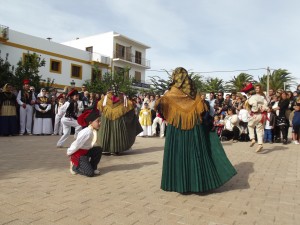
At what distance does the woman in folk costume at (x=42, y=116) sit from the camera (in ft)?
41.8

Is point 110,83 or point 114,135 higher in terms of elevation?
point 110,83

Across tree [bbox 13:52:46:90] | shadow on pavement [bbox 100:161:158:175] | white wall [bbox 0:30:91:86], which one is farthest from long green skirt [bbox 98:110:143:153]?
white wall [bbox 0:30:91:86]

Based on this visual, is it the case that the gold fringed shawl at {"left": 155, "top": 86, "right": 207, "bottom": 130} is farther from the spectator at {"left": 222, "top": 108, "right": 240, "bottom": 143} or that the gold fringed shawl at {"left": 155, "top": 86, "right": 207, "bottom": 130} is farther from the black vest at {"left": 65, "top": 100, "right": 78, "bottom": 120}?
the spectator at {"left": 222, "top": 108, "right": 240, "bottom": 143}

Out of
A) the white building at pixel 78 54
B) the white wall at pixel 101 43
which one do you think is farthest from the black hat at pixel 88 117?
the white wall at pixel 101 43

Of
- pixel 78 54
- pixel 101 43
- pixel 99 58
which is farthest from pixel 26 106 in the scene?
pixel 101 43

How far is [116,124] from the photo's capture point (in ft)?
26.3

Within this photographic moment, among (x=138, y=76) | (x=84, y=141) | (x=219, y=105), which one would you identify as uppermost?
(x=138, y=76)

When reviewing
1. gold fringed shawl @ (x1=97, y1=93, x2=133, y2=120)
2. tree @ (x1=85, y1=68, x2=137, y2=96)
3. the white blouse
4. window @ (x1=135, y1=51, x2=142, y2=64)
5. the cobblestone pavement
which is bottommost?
the cobblestone pavement

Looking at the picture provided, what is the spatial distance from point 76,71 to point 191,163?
30414mm

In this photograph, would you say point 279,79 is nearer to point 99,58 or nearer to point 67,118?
point 99,58

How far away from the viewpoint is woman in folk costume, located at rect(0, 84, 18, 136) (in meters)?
11.5

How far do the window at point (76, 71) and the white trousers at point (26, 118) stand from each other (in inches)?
807

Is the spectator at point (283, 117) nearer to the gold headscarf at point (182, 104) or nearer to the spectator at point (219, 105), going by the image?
the spectator at point (219, 105)

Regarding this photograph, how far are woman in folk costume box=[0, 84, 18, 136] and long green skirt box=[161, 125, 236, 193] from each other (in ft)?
29.3
